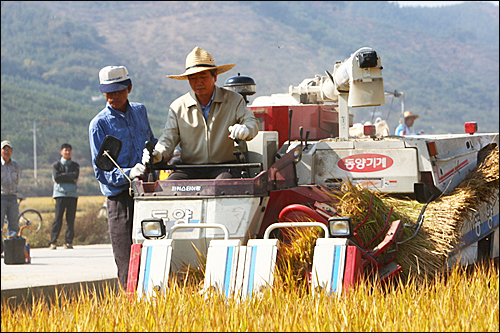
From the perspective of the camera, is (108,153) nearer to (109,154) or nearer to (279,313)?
(109,154)

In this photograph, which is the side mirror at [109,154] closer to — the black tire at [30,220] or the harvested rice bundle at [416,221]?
the harvested rice bundle at [416,221]

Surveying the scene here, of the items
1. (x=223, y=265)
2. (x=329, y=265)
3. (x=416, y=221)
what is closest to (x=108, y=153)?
(x=223, y=265)

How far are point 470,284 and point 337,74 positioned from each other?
3158 mm

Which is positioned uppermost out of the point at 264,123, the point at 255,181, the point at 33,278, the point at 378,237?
the point at 264,123

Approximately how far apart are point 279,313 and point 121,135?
2.89 meters

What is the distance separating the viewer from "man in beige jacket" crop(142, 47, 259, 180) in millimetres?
→ 7426

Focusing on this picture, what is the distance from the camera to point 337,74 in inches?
360

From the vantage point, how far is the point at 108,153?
23.0 feet

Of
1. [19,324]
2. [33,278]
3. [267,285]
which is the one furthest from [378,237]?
[33,278]

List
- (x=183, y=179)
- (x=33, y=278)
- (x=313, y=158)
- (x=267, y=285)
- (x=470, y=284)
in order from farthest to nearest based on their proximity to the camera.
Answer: (x=33, y=278)
(x=313, y=158)
(x=183, y=179)
(x=470, y=284)
(x=267, y=285)

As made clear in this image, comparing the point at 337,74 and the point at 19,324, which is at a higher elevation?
the point at 337,74

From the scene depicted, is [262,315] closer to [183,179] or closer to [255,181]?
[255,181]

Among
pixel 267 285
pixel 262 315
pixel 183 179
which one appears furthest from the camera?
pixel 183 179

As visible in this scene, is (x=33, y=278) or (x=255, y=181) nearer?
(x=255, y=181)
